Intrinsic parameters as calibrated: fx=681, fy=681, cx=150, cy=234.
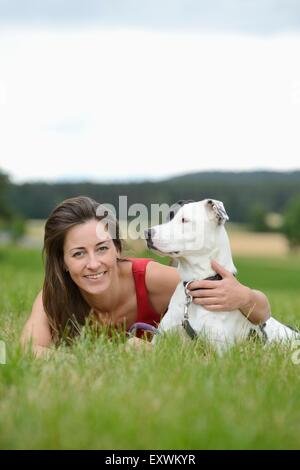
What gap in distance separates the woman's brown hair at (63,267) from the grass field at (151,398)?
736 millimetres

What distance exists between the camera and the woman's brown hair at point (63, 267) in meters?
5.14

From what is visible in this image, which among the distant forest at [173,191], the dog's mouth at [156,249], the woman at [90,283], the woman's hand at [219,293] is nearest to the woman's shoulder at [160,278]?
the woman at [90,283]

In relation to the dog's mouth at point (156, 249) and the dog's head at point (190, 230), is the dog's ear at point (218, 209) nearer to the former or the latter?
the dog's head at point (190, 230)

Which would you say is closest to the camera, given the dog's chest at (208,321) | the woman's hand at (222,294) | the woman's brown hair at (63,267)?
the woman's hand at (222,294)

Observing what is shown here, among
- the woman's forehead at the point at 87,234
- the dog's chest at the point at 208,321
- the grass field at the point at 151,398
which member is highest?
the woman's forehead at the point at 87,234

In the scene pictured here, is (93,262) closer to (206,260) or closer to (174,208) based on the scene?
(174,208)

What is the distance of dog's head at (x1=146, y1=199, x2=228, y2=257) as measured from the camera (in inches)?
169

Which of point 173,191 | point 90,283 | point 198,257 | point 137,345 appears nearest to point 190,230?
point 198,257

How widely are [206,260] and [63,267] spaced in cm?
144

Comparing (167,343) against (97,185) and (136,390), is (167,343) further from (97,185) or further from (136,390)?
(97,185)

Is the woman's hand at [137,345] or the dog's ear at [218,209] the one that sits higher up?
the dog's ear at [218,209]

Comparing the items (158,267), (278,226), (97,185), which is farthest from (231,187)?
(158,267)

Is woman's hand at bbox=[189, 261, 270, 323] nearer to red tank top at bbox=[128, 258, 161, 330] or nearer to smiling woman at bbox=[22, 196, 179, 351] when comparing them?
smiling woman at bbox=[22, 196, 179, 351]

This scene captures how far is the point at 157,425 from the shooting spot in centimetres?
322
